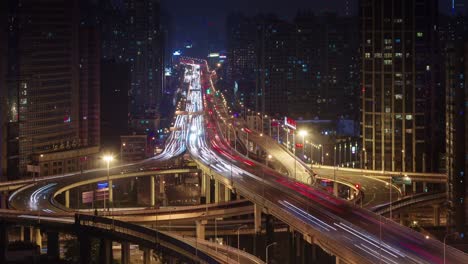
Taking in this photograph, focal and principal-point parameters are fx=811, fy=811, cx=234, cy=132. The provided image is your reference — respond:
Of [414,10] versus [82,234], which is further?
[414,10]

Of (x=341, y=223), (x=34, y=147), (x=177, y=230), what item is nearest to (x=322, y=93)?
(x=34, y=147)

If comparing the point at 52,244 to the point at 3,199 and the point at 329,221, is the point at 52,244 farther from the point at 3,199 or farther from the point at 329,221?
the point at 3,199

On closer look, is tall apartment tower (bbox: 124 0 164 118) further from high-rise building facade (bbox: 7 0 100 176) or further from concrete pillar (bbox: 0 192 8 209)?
concrete pillar (bbox: 0 192 8 209)

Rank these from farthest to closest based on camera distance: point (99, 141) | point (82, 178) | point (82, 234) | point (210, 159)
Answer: point (99, 141)
point (210, 159)
point (82, 178)
point (82, 234)

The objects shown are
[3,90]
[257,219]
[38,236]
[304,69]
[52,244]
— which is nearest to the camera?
[52,244]

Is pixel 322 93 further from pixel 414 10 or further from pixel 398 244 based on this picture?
pixel 398 244

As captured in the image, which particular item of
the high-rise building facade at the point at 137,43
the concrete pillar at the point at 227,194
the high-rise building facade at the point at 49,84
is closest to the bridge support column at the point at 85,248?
the concrete pillar at the point at 227,194

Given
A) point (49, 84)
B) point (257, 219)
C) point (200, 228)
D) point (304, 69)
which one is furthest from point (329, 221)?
point (304, 69)
